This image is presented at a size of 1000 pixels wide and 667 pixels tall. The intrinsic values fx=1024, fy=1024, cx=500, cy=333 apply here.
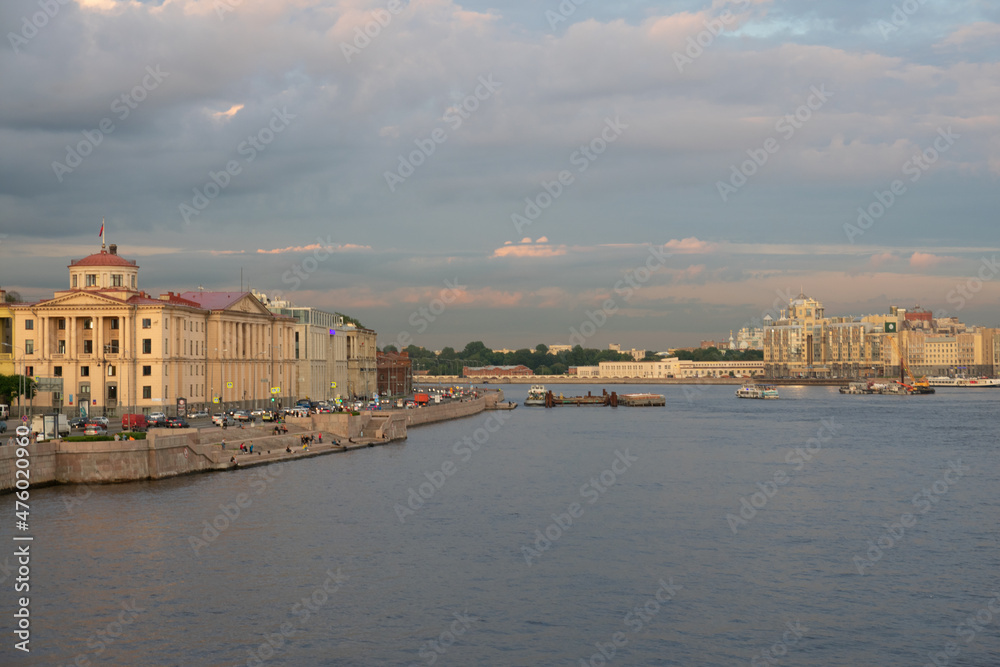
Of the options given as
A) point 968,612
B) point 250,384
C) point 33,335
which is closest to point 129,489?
point 968,612

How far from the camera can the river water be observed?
27891 mm

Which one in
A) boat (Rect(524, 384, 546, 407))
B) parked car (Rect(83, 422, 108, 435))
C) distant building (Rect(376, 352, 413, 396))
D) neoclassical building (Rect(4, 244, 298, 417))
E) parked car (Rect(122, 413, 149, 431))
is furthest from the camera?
boat (Rect(524, 384, 546, 407))

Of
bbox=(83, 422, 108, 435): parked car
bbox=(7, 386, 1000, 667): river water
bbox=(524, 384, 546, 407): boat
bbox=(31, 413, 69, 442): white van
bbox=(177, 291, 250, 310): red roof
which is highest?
bbox=(177, 291, 250, 310): red roof

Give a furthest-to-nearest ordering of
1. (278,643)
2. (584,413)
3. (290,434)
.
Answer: (584,413) → (290,434) → (278,643)

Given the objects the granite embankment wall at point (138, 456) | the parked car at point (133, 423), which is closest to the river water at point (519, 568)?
the granite embankment wall at point (138, 456)

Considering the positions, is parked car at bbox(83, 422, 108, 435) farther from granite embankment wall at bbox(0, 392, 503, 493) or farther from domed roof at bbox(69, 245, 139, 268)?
domed roof at bbox(69, 245, 139, 268)

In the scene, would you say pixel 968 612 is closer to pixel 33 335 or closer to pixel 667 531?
pixel 667 531

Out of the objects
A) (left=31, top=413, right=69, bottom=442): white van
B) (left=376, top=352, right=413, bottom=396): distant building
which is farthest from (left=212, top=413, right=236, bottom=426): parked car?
(left=376, top=352, right=413, bottom=396): distant building

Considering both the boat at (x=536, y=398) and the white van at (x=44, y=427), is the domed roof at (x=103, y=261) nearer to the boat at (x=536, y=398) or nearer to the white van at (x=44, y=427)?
the white van at (x=44, y=427)

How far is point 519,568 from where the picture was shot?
3619cm

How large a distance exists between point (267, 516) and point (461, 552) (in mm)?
11111

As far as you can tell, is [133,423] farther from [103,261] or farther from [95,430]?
[103,261]

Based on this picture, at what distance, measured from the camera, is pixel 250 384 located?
344 feet

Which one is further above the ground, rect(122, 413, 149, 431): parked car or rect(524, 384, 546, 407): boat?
rect(122, 413, 149, 431): parked car
